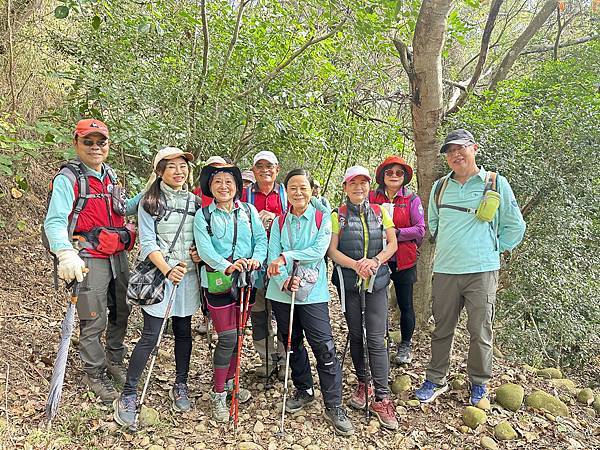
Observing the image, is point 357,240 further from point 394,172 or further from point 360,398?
point 360,398

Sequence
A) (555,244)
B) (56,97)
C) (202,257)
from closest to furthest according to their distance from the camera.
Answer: (202,257) → (555,244) → (56,97)

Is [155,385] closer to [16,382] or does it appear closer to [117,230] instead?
[16,382]

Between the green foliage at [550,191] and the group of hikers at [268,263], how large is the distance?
5.31 feet

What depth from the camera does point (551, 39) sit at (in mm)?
7992

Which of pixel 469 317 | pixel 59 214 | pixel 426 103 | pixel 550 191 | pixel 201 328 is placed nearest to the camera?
pixel 59 214

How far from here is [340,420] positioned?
13.3ft

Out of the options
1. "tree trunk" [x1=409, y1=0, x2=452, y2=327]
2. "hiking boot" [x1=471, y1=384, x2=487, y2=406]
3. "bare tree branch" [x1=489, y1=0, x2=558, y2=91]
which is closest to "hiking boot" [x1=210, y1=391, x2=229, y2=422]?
"hiking boot" [x1=471, y1=384, x2=487, y2=406]

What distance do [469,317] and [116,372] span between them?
10.9ft

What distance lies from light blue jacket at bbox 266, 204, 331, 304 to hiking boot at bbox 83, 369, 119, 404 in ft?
5.19

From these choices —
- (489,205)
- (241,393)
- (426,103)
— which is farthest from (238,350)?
(426,103)

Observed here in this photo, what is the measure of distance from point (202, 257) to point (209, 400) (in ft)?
4.79

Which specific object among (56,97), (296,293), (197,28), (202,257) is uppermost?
(197,28)

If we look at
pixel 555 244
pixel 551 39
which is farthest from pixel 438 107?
pixel 551 39

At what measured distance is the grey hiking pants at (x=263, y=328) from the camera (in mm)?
4793
